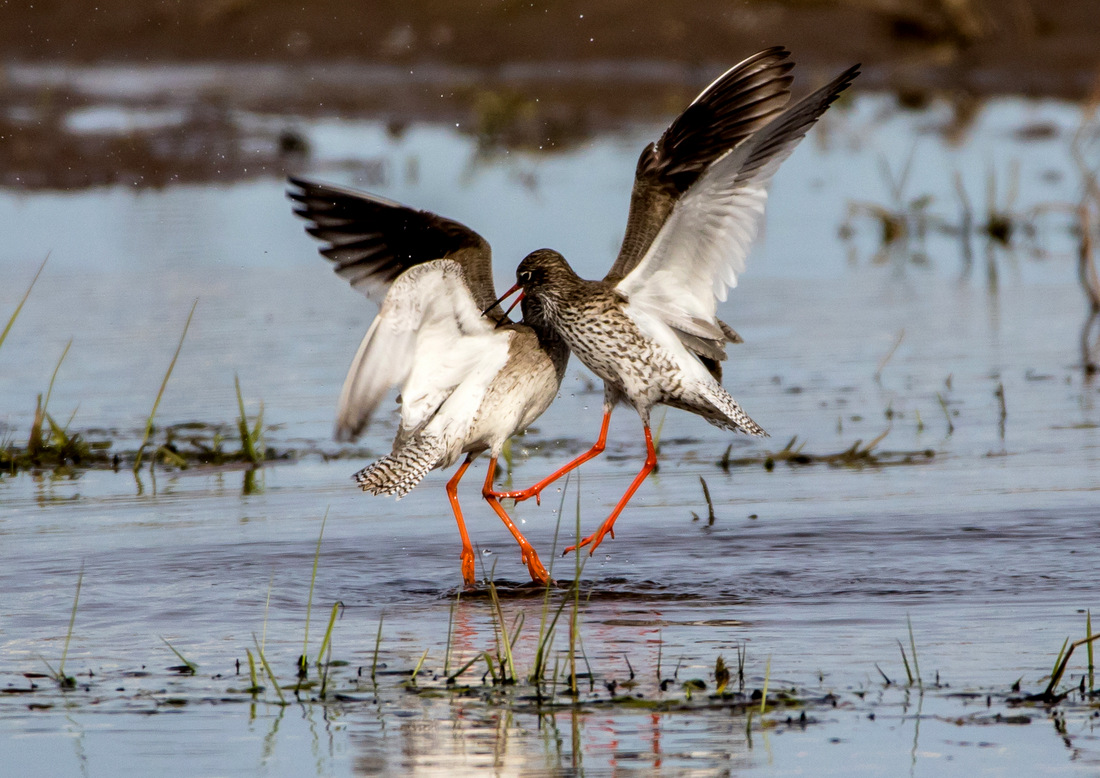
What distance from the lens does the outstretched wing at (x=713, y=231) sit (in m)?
6.25

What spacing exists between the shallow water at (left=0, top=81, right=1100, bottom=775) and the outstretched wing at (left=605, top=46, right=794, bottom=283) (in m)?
1.20

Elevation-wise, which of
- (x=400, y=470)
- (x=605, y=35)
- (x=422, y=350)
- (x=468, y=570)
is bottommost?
(x=468, y=570)

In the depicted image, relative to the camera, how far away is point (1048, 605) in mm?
5238

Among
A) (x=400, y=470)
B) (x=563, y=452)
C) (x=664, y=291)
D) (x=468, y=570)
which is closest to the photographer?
(x=468, y=570)

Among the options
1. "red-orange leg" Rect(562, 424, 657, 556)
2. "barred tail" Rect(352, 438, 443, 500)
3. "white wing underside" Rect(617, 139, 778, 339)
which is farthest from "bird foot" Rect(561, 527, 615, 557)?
"white wing underside" Rect(617, 139, 778, 339)

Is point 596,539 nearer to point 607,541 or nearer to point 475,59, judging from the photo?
point 607,541

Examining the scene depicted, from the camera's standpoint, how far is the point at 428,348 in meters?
6.64

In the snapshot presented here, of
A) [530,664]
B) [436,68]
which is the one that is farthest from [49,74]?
[530,664]

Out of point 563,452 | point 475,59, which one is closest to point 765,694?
point 563,452

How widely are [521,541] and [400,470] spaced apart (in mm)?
562

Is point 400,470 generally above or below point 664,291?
below

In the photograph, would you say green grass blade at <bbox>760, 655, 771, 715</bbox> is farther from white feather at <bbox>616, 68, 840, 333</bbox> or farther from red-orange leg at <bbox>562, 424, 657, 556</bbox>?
white feather at <bbox>616, 68, 840, 333</bbox>

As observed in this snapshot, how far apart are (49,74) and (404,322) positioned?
20.7 m

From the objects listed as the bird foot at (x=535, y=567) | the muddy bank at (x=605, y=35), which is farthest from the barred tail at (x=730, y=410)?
the muddy bank at (x=605, y=35)
